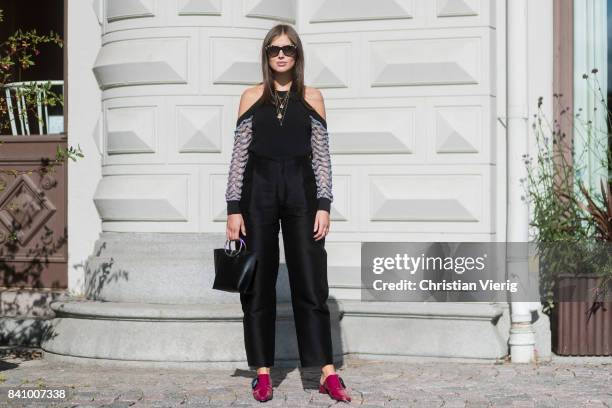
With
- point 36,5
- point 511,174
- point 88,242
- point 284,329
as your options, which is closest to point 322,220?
point 284,329

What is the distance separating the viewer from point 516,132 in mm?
8562

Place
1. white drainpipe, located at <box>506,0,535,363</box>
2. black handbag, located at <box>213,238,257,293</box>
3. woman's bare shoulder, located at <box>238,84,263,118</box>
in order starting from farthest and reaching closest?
1. white drainpipe, located at <box>506,0,535,363</box>
2. woman's bare shoulder, located at <box>238,84,263,118</box>
3. black handbag, located at <box>213,238,257,293</box>

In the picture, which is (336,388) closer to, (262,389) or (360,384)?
(262,389)

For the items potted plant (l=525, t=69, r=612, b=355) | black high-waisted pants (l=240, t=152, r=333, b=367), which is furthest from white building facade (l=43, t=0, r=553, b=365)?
black high-waisted pants (l=240, t=152, r=333, b=367)

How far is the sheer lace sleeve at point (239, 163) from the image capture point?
6.80 meters

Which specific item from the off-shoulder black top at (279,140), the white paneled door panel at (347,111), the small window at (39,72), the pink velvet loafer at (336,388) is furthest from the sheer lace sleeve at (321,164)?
the small window at (39,72)

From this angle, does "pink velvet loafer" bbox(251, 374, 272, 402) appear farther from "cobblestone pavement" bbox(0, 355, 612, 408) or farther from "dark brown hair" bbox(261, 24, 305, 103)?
"dark brown hair" bbox(261, 24, 305, 103)

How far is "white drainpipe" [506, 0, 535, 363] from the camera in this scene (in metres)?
8.51

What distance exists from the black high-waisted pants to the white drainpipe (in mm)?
2107

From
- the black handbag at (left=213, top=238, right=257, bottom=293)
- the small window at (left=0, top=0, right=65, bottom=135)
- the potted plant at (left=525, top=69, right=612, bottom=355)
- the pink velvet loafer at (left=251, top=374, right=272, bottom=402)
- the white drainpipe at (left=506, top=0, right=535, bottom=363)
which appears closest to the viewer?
the black handbag at (left=213, top=238, right=257, bottom=293)

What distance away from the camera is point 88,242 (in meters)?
9.20

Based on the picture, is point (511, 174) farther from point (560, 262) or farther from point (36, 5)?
point (36, 5)

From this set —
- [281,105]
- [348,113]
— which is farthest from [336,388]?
[348,113]

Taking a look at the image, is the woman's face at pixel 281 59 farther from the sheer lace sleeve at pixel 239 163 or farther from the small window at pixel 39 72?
the small window at pixel 39 72
